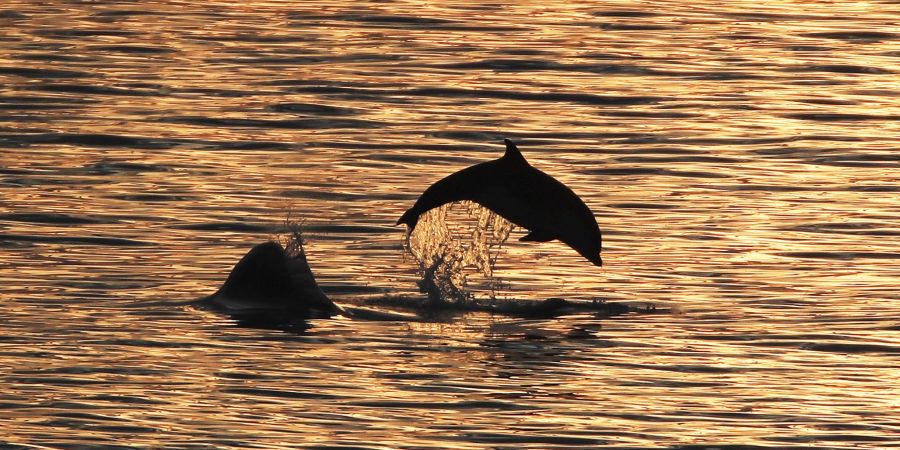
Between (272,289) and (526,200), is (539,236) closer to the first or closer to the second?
(526,200)

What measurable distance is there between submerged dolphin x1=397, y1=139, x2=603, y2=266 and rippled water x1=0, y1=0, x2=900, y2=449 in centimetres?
67

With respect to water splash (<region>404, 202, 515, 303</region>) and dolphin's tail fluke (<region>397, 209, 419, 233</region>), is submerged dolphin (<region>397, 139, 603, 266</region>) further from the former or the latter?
water splash (<region>404, 202, 515, 303</region>)

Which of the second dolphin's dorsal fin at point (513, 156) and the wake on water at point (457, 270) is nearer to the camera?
the wake on water at point (457, 270)

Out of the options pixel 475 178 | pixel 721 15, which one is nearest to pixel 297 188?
pixel 475 178

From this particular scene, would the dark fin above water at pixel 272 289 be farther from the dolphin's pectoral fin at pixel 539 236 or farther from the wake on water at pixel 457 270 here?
the dolphin's pectoral fin at pixel 539 236

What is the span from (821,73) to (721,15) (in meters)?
8.79

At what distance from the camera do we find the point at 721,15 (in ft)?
148

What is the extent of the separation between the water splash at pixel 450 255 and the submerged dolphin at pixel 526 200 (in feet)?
2.46

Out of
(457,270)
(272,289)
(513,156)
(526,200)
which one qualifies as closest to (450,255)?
(457,270)

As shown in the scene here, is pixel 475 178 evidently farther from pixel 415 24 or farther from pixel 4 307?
pixel 415 24

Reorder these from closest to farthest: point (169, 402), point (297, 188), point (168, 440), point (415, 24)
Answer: point (168, 440) < point (169, 402) < point (297, 188) < point (415, 24)

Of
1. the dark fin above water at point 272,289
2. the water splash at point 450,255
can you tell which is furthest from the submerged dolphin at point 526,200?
the dark fin above water at point 272,289

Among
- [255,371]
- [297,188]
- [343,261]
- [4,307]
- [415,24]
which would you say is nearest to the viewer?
[255,371]

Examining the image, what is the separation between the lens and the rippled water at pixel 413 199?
15898 millimetres
